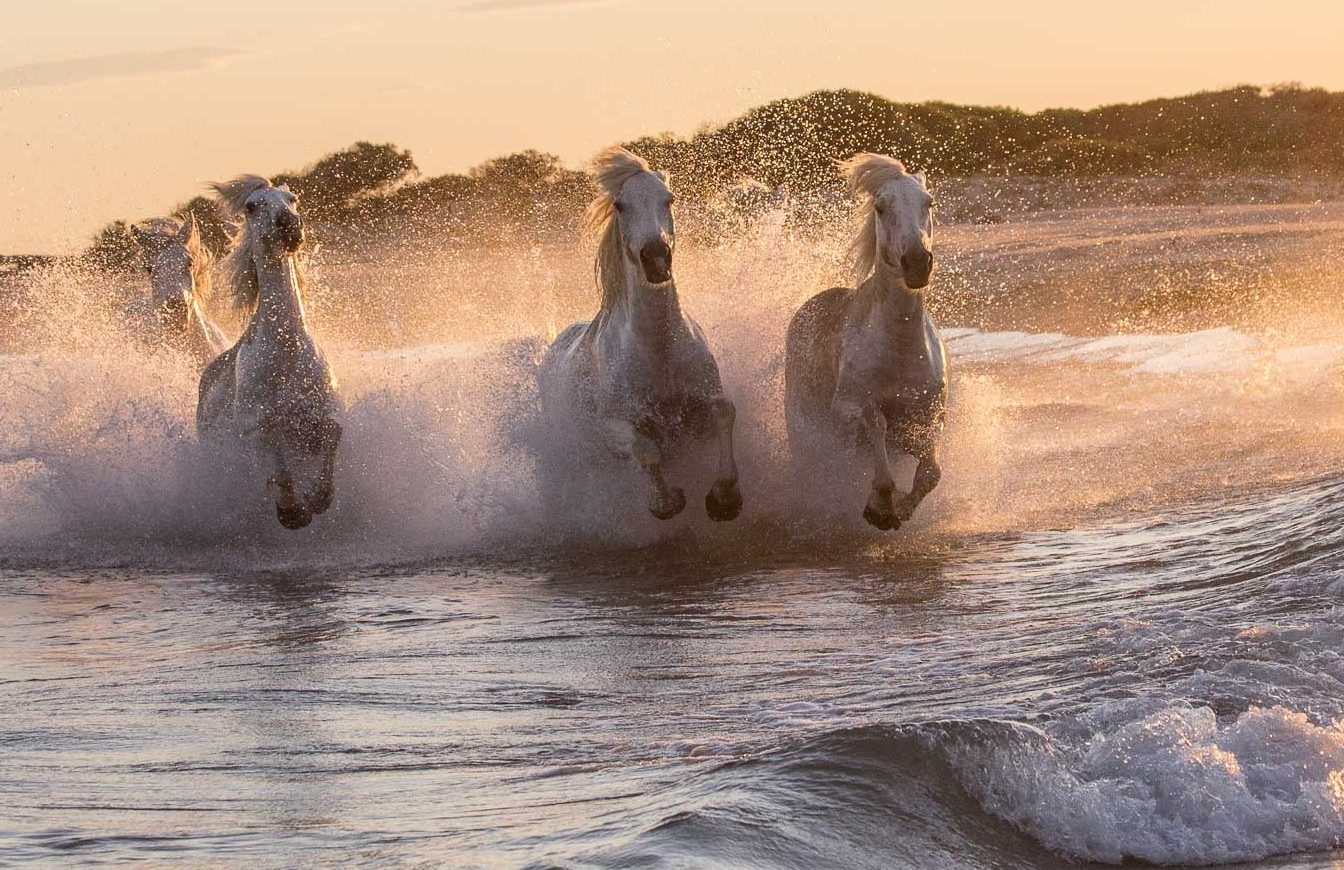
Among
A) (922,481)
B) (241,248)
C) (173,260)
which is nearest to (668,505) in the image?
(922,481)

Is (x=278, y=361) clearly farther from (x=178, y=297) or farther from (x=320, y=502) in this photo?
(x=178, y=297)

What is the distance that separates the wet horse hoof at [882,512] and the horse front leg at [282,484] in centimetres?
289

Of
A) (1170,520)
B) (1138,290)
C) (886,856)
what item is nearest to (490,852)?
(886,856)

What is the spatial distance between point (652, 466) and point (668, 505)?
20 centimetres

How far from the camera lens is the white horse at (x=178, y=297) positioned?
12477 mm

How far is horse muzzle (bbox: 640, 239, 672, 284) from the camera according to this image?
8.26 metres

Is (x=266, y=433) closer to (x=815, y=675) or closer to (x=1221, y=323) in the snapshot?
(x=815, y=675)

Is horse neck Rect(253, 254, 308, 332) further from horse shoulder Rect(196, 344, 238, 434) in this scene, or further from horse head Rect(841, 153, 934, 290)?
horse head Rect(841, 153, 934, 290)

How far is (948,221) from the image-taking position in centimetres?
3266

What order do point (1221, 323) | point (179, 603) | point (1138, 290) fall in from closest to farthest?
1. point (179, 603)
2. point (1221, 323)
3. point (1138, 290)

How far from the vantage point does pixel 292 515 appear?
9.48 m

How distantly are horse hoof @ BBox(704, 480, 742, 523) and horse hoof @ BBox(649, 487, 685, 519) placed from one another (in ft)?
0.45

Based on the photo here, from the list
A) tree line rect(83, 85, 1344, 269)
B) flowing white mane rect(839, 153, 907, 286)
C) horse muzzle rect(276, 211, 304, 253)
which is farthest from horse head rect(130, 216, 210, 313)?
tree line rect(83, 85, 1344, 269)

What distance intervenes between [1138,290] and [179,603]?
58.1 feet
